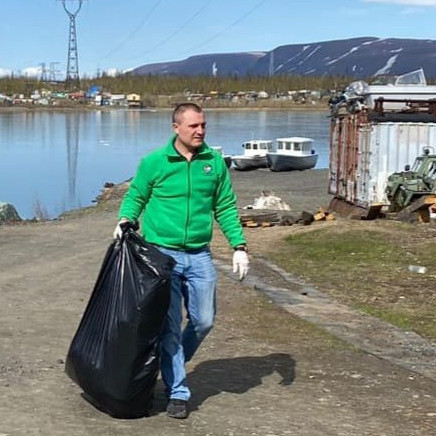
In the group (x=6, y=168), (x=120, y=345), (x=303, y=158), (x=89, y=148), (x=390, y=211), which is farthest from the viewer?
(x=89, y=148)

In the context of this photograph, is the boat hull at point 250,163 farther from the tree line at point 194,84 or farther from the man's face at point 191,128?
the tree line at point 194,84

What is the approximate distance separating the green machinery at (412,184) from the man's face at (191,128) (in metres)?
13.4

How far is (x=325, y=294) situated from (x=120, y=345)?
515 centimetres

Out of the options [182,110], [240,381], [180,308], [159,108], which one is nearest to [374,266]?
[240,381]

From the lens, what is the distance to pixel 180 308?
541 cm

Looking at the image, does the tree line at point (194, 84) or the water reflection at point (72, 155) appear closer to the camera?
the water reflection at point (72, 155)

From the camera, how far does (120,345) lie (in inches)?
203

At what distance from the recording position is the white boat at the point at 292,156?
47875 mm

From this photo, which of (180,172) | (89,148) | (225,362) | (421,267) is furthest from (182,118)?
(89,148)

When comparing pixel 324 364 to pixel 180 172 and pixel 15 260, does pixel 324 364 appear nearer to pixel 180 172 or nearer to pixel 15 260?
pixel 180 172

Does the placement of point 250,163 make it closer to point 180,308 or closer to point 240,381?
point 240,381

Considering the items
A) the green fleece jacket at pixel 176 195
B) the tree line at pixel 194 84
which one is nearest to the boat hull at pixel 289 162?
the green fleece jacket at pixel 176 195

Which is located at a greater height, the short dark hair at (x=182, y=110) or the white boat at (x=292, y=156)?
the short dark hair at (x=182, y=110)

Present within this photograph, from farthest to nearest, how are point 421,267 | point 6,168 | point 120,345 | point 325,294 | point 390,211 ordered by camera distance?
point 6,168 < point 390,211 < point 421,267 < point 325,294 < point 120,345
